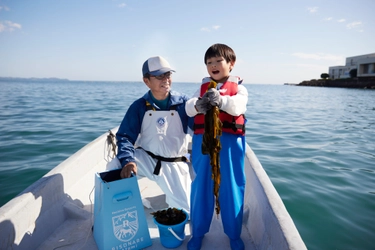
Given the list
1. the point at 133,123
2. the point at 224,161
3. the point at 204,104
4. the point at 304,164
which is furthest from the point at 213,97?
the point at 304,164

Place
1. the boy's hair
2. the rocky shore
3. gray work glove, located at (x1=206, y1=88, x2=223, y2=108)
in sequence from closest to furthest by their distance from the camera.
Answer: gray work glove, located at (x1=206, y1=88, x2=223, y2=108)
the boy's hair
the rocky shore

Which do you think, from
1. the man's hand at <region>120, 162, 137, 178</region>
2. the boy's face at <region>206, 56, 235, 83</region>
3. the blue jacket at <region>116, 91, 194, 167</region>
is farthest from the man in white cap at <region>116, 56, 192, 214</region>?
the boy's face at <region>206, 56, 235, 83</region>

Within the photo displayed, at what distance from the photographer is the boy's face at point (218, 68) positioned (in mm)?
2121

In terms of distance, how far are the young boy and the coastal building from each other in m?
62.4

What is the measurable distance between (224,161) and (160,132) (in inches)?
40.5

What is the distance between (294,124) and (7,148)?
37.2 ft

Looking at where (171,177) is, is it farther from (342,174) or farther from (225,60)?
(342,174)

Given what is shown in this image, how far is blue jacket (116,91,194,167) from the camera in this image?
2682 millimetres

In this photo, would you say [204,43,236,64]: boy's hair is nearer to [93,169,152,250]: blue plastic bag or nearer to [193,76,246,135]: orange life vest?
[193,76,246,135]: orange life vest

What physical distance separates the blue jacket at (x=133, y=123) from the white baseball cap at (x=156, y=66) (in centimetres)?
30

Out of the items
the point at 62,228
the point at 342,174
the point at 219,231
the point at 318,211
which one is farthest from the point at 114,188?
the point at 342,174

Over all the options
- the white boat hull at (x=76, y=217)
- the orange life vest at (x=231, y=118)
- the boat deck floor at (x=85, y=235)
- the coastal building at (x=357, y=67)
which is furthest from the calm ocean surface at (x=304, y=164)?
the coastal building at (x=357, y=67)

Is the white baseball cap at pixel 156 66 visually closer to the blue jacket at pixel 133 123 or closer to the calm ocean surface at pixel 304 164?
the blue jacket at pixel 133 123

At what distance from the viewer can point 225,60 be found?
84.2 inches
